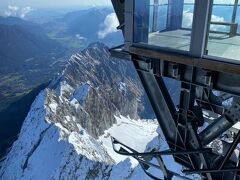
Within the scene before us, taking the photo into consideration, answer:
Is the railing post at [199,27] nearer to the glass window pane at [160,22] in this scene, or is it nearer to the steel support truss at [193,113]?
the steel support truss at [193,113]

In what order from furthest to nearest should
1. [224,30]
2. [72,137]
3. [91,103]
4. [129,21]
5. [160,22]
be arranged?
1. [91,103]
2. [72,137]
3. [160,22]
4. [129,21]
5. [224,30]

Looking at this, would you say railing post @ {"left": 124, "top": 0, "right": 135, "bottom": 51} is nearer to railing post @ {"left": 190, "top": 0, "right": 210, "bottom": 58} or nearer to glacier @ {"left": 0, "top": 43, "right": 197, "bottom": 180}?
railing post @ {"left": 190, "top": 0, "right": 210, "bottom": 58}

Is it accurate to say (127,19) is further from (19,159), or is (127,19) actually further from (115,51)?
(19,159)

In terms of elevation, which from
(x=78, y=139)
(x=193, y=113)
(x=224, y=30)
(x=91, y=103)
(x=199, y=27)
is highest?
(x=199, y=27)

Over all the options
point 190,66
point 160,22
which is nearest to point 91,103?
point 160,22

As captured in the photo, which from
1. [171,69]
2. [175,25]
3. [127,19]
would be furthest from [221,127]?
[127,19]

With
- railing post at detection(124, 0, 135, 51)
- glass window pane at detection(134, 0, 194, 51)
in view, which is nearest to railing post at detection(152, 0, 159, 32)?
glass window pane at detection(134, 0, 194, 51)

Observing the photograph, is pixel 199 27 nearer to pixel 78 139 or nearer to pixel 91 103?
pixel 78 139

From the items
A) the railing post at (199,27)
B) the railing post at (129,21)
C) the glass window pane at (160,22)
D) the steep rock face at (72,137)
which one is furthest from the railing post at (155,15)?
the steep rock face at (72,137)
